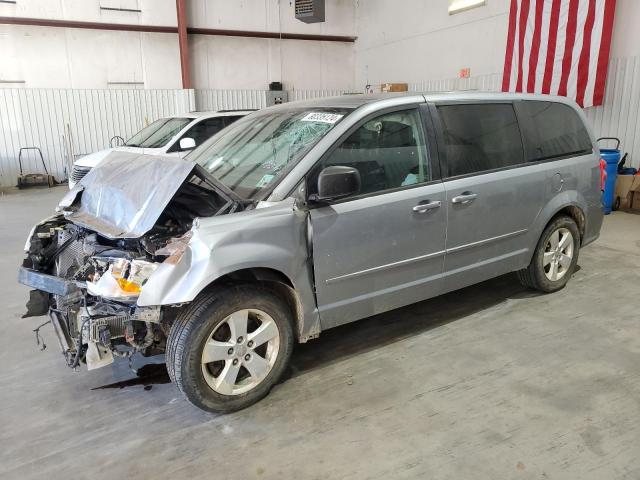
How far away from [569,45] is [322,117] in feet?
24.5

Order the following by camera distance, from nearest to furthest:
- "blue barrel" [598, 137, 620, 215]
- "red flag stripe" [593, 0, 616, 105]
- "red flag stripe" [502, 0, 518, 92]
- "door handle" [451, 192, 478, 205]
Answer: "door handle" [451, 192, 478, 205]
"blue barrel" [598, 137, 620, 215]
"red flag stripe" [593, 0, 616, 105]
"red flag stripe" [502, 0, 518, 92]

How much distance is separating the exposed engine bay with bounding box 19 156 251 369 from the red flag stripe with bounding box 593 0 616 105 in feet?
25.7

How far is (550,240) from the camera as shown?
3.80m

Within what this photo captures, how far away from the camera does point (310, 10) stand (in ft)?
40.2

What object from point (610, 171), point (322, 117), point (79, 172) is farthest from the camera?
point (79, 172)

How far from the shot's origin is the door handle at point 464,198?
3.04 meters

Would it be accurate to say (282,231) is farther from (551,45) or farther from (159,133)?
(551,45)

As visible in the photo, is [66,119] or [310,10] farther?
[310,10]

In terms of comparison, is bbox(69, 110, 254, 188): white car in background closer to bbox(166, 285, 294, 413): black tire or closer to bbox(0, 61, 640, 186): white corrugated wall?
bbox(0, 61, 640, 186): white corrugated wall

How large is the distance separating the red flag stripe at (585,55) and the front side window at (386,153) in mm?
6789

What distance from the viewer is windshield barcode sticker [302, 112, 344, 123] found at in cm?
279

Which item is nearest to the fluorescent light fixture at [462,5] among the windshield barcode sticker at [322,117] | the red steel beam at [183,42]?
the red steel beam at [183,42]

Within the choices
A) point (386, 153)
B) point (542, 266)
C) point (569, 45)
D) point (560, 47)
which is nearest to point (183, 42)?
point (560, 47)

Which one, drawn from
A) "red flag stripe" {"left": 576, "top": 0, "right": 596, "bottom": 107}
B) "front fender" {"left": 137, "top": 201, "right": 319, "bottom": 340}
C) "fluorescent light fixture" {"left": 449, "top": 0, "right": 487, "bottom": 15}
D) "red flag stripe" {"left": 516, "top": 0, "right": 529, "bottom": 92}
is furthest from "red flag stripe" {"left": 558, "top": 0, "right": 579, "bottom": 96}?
"front fender" {"left": 137, "top": 201, "right": 319, "bottom": 340}
